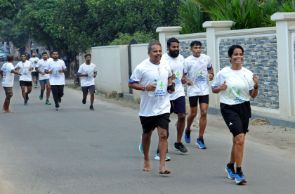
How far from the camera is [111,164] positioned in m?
10.9

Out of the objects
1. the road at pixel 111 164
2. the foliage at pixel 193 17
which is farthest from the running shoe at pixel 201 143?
the foliage at pixel 193 17

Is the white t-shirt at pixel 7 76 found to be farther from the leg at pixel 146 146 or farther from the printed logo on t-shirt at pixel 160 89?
the printed logo on t-shirt at pixel 160 89

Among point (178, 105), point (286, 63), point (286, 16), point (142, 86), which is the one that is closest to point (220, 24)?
point (286, 63)

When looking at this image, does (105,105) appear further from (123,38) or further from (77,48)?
(77,48)

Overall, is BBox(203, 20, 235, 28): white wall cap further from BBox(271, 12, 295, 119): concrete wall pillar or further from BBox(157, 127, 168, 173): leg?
BBox(157, 127, 168, 173): leg

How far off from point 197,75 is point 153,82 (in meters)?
2.65

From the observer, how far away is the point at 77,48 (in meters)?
37.3

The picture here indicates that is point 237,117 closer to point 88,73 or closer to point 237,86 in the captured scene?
point 237,86

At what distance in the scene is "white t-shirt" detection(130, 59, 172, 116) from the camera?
387 inches

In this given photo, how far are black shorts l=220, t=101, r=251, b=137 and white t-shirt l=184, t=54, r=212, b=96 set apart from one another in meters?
3.00

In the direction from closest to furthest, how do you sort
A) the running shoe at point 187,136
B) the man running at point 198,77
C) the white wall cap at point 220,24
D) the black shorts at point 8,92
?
the man running at point 198,77 → the running shoe at point 187,136 → the white wall cap at point 220,24 → the black shorts at point 8,92

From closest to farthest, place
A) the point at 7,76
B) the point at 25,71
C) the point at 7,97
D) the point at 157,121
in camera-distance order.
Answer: the point at 157,121 < the point at 7,97 < the point at 7,76 < the point at 25,71

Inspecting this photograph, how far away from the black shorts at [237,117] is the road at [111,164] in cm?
69

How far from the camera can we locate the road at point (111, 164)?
9023mm
